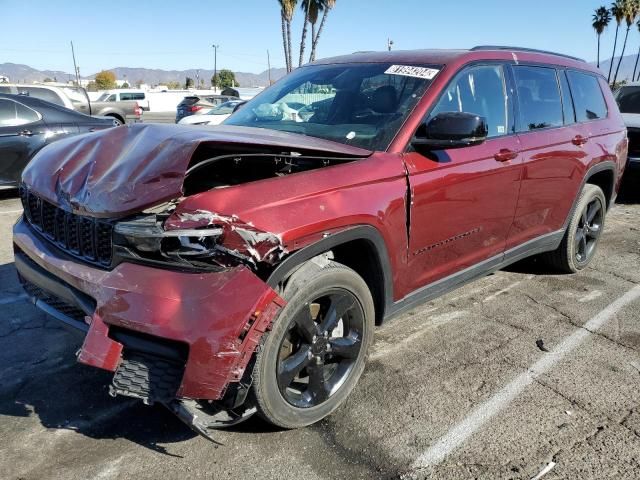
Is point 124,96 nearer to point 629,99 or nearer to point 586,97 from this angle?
point 629,99

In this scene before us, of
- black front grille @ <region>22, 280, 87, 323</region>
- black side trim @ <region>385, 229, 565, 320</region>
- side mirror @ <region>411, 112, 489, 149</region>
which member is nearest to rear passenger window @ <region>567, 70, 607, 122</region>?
black side trim @ <region>385, 229, 565, 320</region>

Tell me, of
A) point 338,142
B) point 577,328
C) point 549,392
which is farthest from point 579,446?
point 338,142

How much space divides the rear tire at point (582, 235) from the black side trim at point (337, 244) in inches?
105

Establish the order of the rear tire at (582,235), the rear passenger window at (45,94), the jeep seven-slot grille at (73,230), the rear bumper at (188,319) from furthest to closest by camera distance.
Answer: the rear passenger window at (45,94), the rear tire at (582,235), the jeep seven-slot grille at (73,230), the rear bumper at (188,319)

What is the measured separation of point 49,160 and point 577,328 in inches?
146

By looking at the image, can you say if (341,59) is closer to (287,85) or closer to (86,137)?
(287,85)

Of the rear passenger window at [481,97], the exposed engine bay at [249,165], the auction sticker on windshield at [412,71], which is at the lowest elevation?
the exposed engine bay at [249,165]

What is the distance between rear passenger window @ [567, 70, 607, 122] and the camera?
4828 millimetres

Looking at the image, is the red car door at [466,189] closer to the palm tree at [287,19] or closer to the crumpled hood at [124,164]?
the crumpled hood at [124,164]

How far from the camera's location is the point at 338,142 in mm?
3215

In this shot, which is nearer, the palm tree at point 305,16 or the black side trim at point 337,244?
the black side trim at point 337,244

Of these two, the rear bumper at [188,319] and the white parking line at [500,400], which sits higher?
the rear bumper at [188,319]

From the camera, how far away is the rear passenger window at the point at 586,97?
483cm

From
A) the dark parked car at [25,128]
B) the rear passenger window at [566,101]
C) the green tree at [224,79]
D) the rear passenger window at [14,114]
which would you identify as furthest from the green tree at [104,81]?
the rear passenger window at [566,101]
